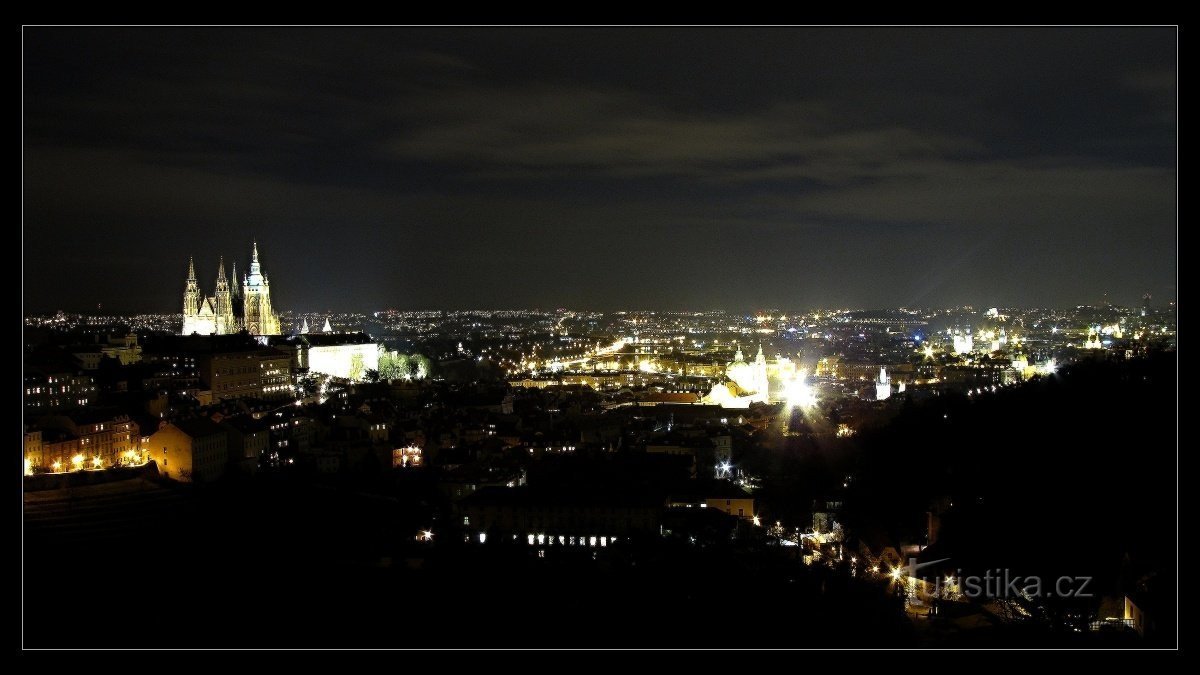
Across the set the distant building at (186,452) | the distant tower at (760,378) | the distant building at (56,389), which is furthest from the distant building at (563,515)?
the distant tower at (760,378)

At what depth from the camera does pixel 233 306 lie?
106 feet

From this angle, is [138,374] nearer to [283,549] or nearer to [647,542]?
[283,549]

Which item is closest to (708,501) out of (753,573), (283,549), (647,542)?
(647,542)

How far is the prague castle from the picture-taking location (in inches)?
1221

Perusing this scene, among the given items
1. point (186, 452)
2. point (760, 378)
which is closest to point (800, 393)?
point (760, 378)

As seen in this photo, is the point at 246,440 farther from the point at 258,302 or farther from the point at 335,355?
the point at 258,302

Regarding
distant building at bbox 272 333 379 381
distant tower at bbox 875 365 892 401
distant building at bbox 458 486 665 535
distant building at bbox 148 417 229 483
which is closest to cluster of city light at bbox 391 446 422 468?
distant building at bbox 148 417 229 483

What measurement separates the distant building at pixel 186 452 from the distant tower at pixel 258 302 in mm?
20826

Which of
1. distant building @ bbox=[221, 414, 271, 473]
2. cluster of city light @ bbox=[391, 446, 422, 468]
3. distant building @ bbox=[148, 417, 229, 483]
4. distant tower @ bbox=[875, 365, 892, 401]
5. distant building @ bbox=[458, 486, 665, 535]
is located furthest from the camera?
distant tower @ bbox=[875, 365, 892, 401]

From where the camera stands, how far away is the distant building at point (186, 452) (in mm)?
11359

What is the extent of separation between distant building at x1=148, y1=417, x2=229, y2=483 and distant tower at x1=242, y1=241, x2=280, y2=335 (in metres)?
20.8

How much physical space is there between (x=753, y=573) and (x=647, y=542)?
1674 millimetres

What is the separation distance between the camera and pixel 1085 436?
1030 cm

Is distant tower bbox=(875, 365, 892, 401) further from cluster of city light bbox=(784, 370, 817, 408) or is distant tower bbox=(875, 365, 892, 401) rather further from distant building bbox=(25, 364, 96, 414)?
distant building bbox=(25, 364, 96, 414)
